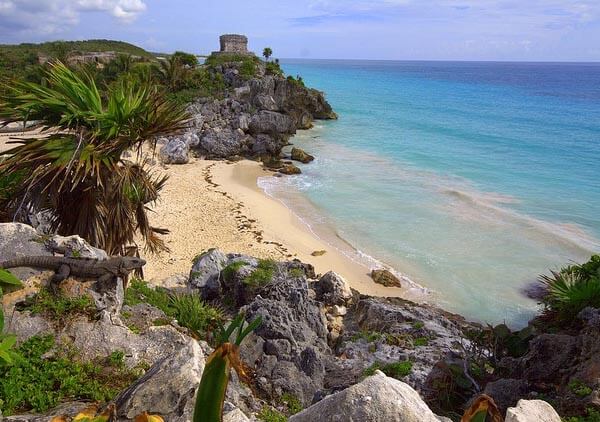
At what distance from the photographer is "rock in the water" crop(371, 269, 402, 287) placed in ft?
41.7

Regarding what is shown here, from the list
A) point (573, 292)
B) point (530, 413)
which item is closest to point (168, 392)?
point (530, 413)

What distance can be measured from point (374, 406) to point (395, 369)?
4514 millimetres

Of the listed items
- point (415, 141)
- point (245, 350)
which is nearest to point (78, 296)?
point (245, 350)

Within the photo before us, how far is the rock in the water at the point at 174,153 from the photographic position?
23.6 metres

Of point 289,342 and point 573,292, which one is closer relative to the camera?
point 289,342

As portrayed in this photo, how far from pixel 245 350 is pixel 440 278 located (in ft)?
28.3

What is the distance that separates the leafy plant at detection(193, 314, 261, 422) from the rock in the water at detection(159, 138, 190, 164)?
2297 centimetres

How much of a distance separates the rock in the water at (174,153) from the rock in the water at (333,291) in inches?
602

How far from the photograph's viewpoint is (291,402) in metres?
5.67

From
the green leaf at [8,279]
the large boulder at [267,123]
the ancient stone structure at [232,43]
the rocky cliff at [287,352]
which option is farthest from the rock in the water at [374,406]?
the ancient stone structure at [232,43]

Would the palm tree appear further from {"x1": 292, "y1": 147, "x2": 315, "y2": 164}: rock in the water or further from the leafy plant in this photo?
{"x1": 292, "y1": 147, "x2": 315, "y2": 164}: rock in the water

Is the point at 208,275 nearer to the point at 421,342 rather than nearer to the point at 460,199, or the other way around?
the point at 421,342

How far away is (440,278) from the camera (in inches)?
533

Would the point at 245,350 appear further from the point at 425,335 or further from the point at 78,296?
the point at 425,335
